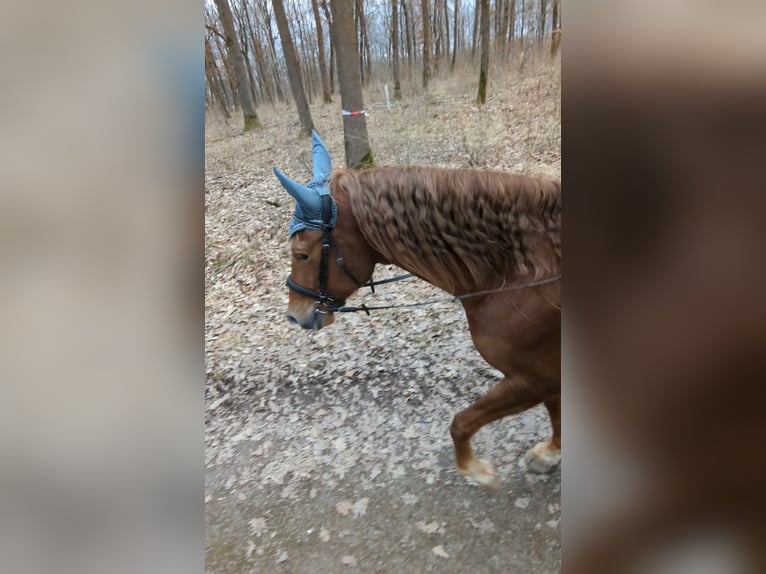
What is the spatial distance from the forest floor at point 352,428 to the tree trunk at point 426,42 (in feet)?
10.7

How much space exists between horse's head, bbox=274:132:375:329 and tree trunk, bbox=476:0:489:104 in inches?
251

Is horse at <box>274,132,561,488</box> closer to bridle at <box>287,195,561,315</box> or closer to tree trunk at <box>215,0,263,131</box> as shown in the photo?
bridle at <box>287,195,561,315</box>

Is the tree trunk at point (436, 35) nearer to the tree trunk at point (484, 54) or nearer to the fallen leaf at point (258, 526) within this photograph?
the tree trunk at point (484, 54)

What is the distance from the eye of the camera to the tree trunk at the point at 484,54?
7.56 meters

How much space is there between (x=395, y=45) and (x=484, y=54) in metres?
3.13

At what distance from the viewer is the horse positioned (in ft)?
7.14

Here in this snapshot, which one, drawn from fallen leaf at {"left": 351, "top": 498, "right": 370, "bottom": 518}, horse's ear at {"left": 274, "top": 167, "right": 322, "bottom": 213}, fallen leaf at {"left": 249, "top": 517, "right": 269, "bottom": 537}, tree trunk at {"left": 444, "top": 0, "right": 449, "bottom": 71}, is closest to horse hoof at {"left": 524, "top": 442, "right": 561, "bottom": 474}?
fallen leaf at {"left": 351, "top": 498, "right": 370, "bottom": 518}

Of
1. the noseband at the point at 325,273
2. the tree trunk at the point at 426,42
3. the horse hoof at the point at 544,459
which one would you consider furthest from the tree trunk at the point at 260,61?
the horse hoof at the point at 544,459

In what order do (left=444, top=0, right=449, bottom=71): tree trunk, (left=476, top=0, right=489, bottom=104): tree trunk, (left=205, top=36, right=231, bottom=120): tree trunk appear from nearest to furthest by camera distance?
(left=205, top=36, right=231, bottom=120): tree trunk
(left=476, top=0, right=489, bottom=104): tree trunk
(left=444, top=0, right=449, bottom=71): tree trunk
